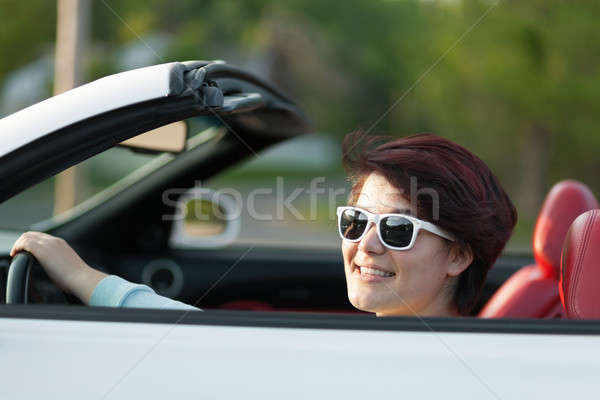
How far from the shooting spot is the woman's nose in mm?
1857

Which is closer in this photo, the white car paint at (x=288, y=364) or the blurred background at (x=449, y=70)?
the white car paint at (x=288, y=364)

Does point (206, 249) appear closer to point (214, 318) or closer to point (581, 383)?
point (214, 318)

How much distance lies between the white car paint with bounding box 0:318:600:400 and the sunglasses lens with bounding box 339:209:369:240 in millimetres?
417

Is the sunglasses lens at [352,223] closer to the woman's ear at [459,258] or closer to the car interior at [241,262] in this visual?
the woman's ear at [459,258]

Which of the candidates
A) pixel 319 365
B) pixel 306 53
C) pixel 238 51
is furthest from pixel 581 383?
pixel 306 53

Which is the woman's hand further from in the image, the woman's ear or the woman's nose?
the woman's ear

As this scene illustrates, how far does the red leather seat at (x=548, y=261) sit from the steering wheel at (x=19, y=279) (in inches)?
66.0

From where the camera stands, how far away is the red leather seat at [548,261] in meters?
2.66

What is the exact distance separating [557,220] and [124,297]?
5.28ft

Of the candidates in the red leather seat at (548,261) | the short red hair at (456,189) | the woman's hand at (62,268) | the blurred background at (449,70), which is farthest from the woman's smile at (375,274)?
the blurred background at (449,70)

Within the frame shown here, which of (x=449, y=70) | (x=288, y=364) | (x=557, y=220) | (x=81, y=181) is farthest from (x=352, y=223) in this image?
(x=449, y=70)

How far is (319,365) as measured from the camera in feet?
4.84

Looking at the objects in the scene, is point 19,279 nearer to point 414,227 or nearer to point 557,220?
point 414,227

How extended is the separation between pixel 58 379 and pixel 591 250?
1.28 meters
